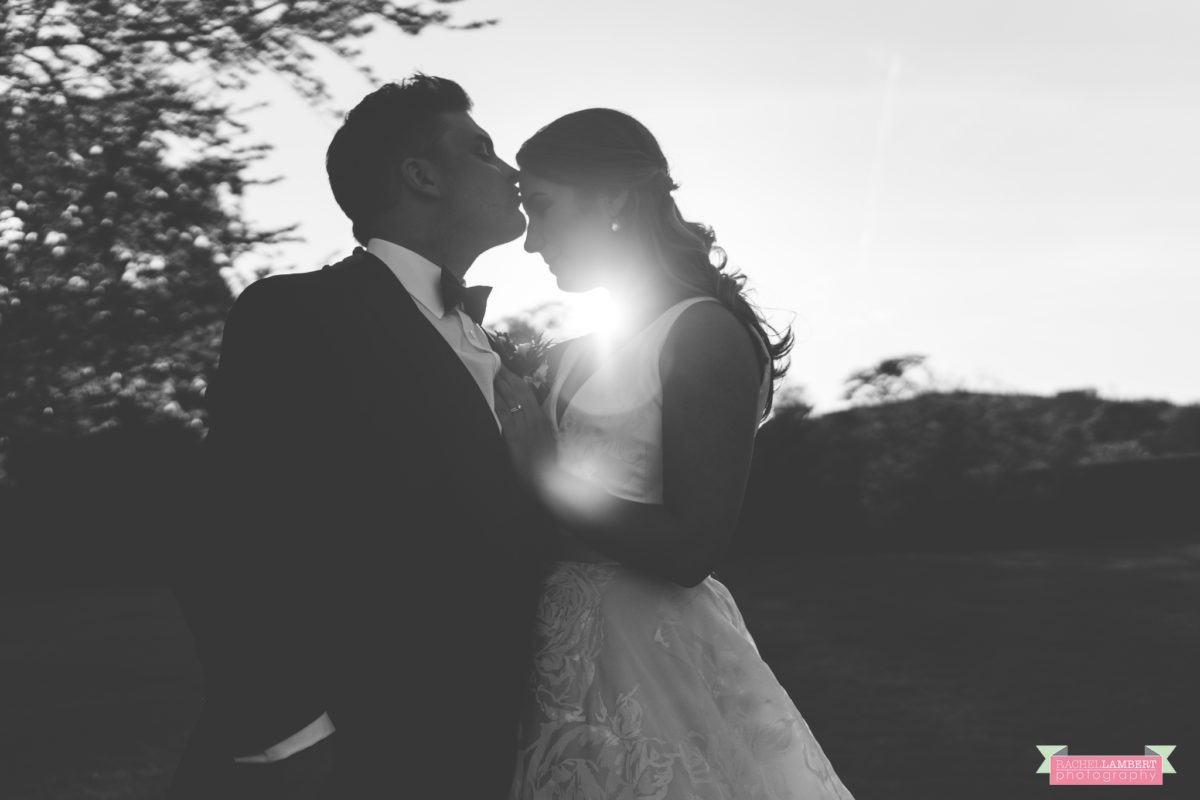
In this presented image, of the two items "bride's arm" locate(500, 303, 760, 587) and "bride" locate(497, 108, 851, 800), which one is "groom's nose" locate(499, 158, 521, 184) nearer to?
"bride" locate(497, 108, 851, 800)

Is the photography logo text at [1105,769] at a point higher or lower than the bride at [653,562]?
lower

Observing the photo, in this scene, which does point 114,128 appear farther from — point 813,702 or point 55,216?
point 813,702

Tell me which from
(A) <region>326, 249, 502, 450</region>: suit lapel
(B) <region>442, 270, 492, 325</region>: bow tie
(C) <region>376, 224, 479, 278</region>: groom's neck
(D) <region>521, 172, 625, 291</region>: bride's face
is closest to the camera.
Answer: (A) <region>326, 249, 502, 450</region>: suit lapel

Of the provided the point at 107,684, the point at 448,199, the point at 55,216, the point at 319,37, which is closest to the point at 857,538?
the point at 107,684

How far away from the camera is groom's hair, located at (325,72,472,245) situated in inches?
119

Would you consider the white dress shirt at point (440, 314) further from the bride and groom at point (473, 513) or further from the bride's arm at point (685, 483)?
the bride's arm at point (685, 483)

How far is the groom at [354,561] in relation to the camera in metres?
2.31

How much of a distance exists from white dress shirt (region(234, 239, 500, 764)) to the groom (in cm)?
2

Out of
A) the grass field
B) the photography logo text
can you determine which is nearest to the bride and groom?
the grass field

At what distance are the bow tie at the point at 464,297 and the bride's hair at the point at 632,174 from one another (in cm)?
42

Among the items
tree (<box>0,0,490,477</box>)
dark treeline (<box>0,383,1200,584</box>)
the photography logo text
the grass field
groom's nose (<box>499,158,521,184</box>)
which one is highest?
groom's nose (<box>499,158,521,184</box>)

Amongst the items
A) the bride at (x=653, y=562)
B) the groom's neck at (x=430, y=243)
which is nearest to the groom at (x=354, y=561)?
the bride at (x=653, y=562)

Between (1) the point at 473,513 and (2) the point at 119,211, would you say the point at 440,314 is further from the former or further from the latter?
(2) the point at 119,211

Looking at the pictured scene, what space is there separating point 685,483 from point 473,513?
505 millimetres
